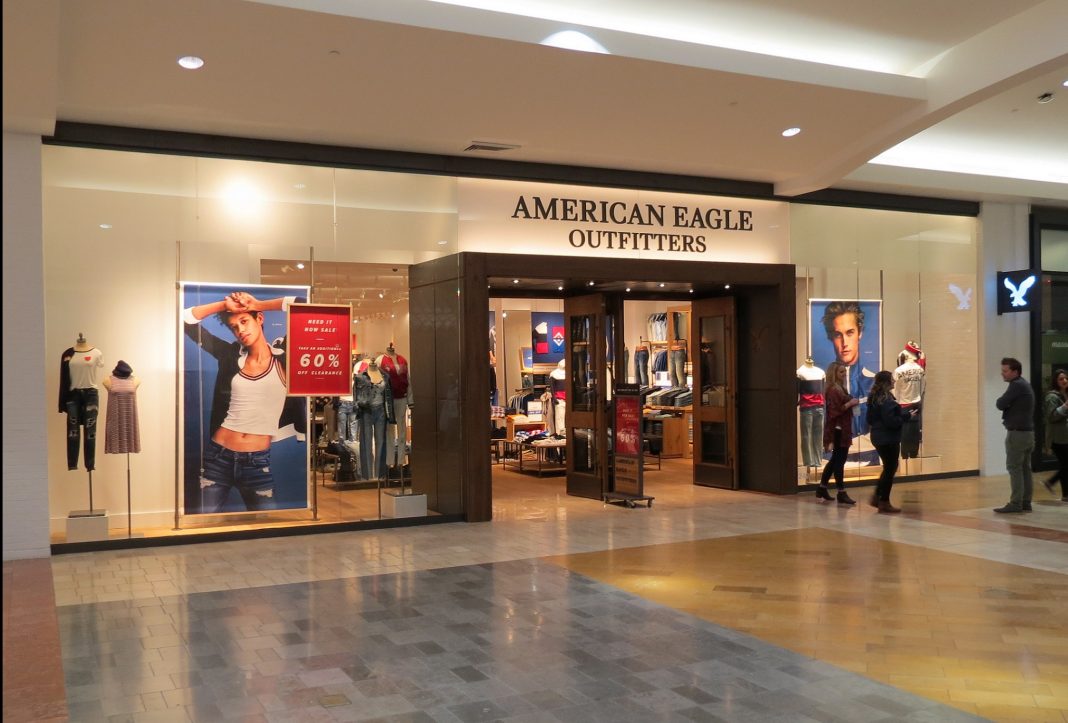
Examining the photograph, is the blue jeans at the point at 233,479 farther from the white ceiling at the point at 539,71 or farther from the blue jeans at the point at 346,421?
the white ceiling at the point at 539,71

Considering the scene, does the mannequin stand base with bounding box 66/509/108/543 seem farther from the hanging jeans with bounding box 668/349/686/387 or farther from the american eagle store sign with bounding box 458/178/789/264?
the hanging jeans with bounding box 668/349/686/387

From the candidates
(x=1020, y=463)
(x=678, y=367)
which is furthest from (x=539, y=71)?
(x=678, y=367)

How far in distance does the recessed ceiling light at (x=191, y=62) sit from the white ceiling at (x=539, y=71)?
8 centimetres

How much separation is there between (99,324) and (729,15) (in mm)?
5711

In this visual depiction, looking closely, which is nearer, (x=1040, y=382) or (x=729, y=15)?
(x=729, y=15)

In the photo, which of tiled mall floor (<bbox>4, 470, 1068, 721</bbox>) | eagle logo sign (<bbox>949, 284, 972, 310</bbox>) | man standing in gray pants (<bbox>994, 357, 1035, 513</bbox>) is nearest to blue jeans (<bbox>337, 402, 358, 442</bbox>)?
tiled mall floor (<bbox>4, 470, 1068, 721</bbox>)

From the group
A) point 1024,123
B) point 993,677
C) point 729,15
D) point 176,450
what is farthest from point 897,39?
point 176,450

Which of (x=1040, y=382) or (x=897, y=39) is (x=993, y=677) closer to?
(x=897, y=39)

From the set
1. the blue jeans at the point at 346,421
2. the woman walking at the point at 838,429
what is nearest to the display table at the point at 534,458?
the woman walking at the point at 838,429

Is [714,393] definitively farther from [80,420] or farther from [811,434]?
[80,420]

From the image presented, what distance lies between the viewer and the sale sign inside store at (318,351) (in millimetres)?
8586

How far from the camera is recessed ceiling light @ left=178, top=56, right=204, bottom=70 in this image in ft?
21.1

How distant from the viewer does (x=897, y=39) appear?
755 centimetres

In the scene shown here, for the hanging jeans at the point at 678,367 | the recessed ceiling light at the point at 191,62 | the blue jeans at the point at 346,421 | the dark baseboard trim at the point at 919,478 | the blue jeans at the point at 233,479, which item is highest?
the recessed ceiling light at the point at 191,62
